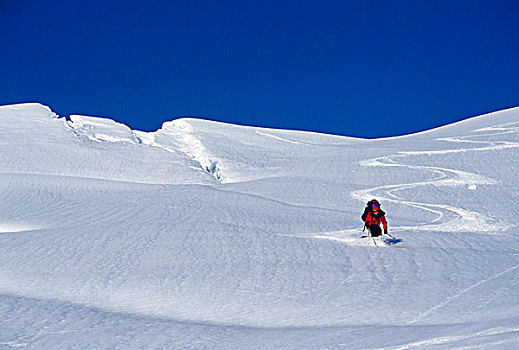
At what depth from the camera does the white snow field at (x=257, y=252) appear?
6434 mm

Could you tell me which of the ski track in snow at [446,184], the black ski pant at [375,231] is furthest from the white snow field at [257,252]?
the black ski pant at [375,231]

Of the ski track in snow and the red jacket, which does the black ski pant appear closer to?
the red jacket

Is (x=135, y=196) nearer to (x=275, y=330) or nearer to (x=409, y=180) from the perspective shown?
(x=409, y=180)

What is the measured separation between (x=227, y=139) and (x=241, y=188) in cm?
1153

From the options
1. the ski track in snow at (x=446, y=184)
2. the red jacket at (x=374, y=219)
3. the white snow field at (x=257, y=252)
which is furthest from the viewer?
the ski track in snow at (x=446, y=184)

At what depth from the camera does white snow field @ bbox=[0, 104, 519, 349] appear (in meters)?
6.43

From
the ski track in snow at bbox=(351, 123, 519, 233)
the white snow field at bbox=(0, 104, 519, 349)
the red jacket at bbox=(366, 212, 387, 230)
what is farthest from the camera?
the ski track in snow at bbox=(351, 123, 519, 233)

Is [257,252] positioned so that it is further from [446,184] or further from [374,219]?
[446,184]

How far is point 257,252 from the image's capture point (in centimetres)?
1058

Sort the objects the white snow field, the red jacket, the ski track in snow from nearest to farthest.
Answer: the white snow field
the red jacket
the ski track in snow

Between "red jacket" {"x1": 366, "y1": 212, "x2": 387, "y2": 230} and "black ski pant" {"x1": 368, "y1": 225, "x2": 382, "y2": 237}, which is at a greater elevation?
"red jacket" {"x1": 366, "y1": 212, "x2": 387, "y2": 230}

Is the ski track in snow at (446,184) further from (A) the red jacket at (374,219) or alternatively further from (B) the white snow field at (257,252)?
(A) the red jacket at (374,219)

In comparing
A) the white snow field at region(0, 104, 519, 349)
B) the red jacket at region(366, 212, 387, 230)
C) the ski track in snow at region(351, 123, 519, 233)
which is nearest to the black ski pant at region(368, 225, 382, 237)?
the red jacket at region(366, 212, 387, 230)

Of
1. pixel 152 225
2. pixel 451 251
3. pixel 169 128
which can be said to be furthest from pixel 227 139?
pixel 451 251
